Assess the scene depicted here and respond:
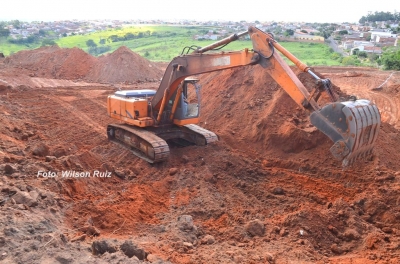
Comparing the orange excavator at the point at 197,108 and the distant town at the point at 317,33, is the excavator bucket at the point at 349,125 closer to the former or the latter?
the orange excavator at the point at 197,108

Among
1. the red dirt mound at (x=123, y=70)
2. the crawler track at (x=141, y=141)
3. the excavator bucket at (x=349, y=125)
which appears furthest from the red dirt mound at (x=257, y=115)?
the red dirt mound at (x=123, y=70)

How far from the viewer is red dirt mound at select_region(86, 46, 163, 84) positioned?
994 inches

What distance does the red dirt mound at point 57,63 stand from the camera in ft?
86.5

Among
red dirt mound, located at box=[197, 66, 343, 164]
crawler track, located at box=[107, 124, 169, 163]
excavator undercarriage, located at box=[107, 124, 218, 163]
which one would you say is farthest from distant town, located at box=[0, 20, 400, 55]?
crawler track, located at box=[107, 124, 169, 163]

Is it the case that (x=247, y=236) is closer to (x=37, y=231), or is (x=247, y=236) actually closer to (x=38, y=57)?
(x=37, y=231)

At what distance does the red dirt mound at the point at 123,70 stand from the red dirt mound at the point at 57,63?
991 millimetres

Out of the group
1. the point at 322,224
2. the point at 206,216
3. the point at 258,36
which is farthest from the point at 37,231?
the point at 258,36

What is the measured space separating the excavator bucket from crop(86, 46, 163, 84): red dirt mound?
61.6 ft

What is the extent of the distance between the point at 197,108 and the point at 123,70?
16.0 m

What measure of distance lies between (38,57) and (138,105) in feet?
72.8

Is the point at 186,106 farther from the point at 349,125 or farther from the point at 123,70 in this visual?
the point at 123,70

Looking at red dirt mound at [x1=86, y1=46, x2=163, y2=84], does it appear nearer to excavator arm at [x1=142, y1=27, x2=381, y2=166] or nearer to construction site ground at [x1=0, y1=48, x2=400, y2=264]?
construction site ground at [x1=0, y1=48, x2=400, y2=264]

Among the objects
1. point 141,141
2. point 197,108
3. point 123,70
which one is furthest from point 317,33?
point 141,141

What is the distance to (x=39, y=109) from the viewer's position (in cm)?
1547
